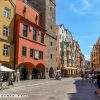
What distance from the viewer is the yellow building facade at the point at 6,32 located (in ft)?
121

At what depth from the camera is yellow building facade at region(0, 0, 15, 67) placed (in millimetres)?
36844

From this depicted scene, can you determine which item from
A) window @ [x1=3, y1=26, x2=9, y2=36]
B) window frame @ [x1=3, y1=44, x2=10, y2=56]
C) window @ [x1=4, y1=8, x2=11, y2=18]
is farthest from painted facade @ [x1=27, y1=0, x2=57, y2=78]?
window frame @ [x1=3, y1=44, x2=10, y2=56]

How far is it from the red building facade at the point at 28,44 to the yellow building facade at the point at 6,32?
3.35ft

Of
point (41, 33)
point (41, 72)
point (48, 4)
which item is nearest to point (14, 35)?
point (41, 33)

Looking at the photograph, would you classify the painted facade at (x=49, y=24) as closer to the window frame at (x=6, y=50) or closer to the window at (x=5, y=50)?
the window frame at (x=6, y=50)

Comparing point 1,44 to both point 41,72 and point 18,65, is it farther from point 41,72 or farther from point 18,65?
point 41,72

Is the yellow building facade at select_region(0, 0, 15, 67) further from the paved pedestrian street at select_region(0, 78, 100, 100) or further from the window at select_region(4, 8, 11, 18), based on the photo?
the paved pedestrian street at select_region(0, 78, 100, 100)

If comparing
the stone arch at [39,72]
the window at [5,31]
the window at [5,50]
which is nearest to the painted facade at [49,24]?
the stone arch at [39,72]

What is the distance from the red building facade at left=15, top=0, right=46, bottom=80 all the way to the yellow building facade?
1.02m

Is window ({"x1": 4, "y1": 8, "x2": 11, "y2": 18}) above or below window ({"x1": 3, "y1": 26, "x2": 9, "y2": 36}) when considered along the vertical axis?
above

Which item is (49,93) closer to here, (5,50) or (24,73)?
(5,50)

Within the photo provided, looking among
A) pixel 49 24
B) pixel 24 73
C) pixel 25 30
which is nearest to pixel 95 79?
pixel 25 30

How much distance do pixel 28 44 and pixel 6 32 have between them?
6320 millimetres

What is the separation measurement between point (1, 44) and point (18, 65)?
5.08m
